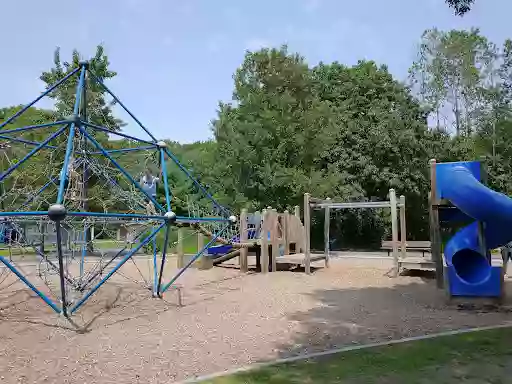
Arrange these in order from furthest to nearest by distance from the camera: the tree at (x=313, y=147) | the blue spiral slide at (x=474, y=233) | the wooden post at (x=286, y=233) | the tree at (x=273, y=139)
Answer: the tree at (x=313, y=147) → the tree at (x=273, y=139) → the wooden post at (x=286, y=233) → the blue spiral slide at (x=474, y=233)

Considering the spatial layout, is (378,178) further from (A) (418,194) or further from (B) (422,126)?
(B) (422,126)

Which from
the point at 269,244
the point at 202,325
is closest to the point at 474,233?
the point at 202,325

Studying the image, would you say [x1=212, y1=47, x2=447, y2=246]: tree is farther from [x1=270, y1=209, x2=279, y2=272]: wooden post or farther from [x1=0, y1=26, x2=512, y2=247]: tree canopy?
[x1=270, y1=209, x2=279, y2=272]: wooden post

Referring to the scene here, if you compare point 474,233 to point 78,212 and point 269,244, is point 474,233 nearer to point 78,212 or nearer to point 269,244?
point 269,244

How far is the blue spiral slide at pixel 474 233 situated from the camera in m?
8.17

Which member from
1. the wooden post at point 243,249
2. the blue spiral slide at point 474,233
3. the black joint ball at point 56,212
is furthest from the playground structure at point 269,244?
the black joint ball at point 56,212

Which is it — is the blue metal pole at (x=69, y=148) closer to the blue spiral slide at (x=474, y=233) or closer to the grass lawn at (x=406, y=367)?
the grass lawn at (x=406, y=367)


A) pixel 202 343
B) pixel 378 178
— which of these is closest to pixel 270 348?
pixel 202 343

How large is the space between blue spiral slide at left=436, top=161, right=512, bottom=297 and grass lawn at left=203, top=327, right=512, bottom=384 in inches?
111

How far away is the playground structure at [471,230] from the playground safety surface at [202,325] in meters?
0.56

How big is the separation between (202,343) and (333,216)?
70.4ft

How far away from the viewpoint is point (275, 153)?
24.5m

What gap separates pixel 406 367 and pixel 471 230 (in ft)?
16.6

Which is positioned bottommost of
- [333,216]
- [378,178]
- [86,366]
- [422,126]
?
[86,366]
